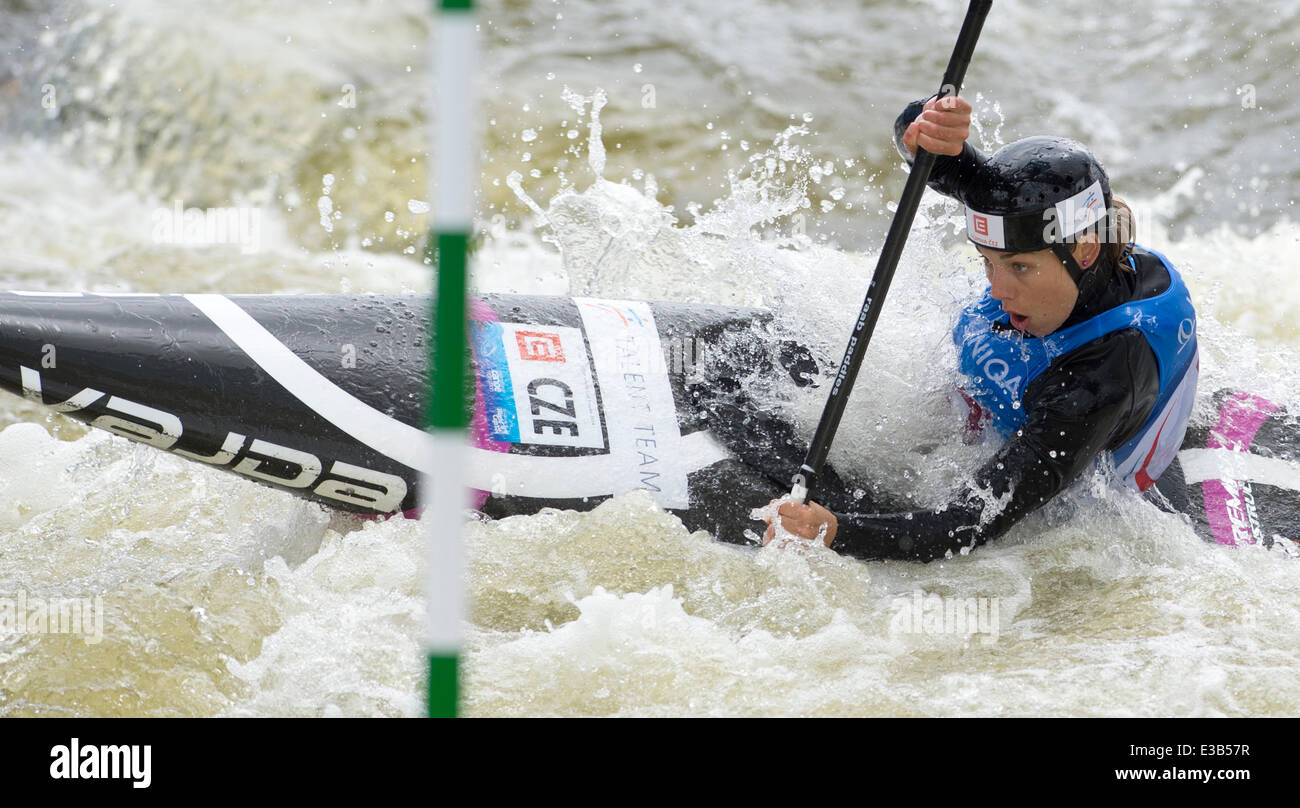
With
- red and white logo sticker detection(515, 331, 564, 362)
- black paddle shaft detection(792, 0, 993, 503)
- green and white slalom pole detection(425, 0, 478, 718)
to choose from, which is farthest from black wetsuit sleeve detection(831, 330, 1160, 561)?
green and white slalom pole detection(425, 0, 478, 718)

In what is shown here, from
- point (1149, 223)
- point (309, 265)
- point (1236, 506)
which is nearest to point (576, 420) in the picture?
point (1236, 506)

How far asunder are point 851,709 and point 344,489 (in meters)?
1.36

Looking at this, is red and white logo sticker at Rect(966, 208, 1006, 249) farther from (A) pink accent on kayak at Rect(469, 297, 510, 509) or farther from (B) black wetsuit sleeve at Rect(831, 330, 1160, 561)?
(A) pink accent on kayak at Rect(469, 297, 510, 509)

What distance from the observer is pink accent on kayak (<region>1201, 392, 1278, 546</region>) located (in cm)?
349

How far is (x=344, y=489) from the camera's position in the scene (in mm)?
3061

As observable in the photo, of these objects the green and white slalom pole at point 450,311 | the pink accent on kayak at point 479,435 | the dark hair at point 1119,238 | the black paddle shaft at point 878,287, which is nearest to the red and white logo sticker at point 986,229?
the black paddle shaft at point 878,287

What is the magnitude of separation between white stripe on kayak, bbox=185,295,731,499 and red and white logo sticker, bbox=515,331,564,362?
0.89ft

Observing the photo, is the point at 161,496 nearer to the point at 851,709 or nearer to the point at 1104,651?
the point at 851,709

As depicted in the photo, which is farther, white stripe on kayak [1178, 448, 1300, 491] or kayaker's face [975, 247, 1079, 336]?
white stripe on kayak [1178, 448, 1300, 491]

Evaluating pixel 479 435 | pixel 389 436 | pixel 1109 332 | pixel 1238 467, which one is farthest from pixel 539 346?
pixel 1238 467

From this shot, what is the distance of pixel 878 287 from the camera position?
118 inches

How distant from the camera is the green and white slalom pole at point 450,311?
1622 mm

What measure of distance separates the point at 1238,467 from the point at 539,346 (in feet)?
7.05

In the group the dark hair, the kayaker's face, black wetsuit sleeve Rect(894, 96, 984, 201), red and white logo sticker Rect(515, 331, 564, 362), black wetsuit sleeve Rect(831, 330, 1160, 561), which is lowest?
black wetsuit sleeve Rect(831, 330, 1160, 561)
